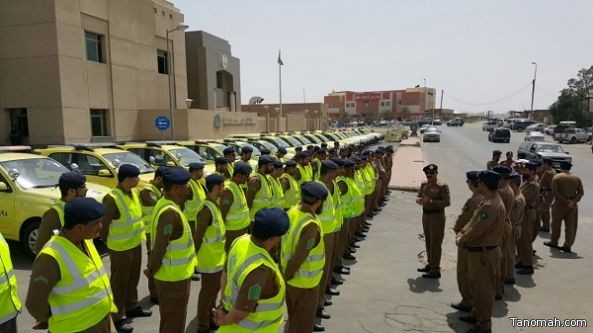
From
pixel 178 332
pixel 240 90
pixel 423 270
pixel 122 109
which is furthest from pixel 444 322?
pixel 240 90

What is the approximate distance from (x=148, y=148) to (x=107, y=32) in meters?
13.3

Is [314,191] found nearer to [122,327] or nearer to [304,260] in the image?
[304,260]

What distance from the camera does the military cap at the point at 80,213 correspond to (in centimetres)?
279

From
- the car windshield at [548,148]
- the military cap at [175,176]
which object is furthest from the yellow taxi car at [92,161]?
the car windshield at [548,148]

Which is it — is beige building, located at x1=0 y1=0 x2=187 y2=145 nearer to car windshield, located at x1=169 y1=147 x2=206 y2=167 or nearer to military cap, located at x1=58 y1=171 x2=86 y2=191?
car windshield, located at x1=169 y1=147 x2=206 y2=167

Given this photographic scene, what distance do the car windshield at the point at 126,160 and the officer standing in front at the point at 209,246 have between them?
5929mm

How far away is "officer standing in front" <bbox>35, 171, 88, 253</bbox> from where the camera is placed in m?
4.12

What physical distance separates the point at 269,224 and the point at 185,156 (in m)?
9.95

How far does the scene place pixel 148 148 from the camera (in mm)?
11953

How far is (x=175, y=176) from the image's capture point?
13.3ft

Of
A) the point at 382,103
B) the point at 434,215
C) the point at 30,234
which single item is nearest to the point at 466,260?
the point at 434,215

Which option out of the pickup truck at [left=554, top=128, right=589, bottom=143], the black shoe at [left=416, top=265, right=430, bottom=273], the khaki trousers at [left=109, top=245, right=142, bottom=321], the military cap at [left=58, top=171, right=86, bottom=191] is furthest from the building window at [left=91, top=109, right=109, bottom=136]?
the pickup truck at [left=554, top=128, right=589, bottom=143]

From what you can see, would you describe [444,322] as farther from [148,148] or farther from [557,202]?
[148,148]

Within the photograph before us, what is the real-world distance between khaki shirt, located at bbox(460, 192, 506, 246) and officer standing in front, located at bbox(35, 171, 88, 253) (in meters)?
4.40
